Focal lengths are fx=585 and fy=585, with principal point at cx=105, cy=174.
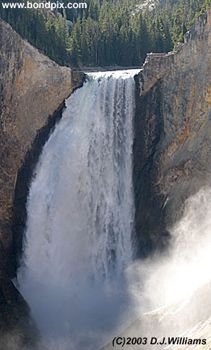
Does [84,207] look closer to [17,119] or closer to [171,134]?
[17,119]

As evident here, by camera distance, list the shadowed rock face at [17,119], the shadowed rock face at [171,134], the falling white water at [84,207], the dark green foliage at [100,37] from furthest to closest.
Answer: the dark green foliage at [100,37] → the shadowed rock face at [17,119] → the falling white water at [84,207] → the shadowed rock face at [171,134]

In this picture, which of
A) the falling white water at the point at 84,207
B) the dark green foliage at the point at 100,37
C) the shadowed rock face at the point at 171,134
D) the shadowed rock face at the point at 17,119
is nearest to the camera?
the shadowed rock face at the point at 171,134

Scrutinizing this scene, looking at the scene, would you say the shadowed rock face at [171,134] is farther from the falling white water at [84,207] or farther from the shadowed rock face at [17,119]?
the shadowed rock face at [17,119]

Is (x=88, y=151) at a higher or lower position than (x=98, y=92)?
lower

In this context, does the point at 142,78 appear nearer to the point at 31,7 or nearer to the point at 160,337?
the point at 160,337

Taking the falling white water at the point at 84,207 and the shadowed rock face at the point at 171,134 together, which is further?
the falling white water at the point at 84,207

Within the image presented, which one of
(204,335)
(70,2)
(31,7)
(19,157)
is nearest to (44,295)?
(19,157)

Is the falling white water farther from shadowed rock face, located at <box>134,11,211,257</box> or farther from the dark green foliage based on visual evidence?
the dark green foliage

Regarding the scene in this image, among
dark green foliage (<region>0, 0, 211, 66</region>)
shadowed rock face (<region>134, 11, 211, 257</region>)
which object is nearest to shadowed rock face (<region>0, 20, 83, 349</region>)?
shadowed rock face (<region>134, 11, 211, 257</region>)

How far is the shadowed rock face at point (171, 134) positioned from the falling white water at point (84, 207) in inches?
30.3

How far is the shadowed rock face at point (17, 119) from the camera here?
3000 cm

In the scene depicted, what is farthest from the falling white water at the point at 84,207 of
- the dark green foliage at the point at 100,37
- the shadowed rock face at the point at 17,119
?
the dark green foliage at the point at 100,37

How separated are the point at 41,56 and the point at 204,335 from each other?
63.0 ft

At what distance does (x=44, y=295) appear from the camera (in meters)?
28.9
